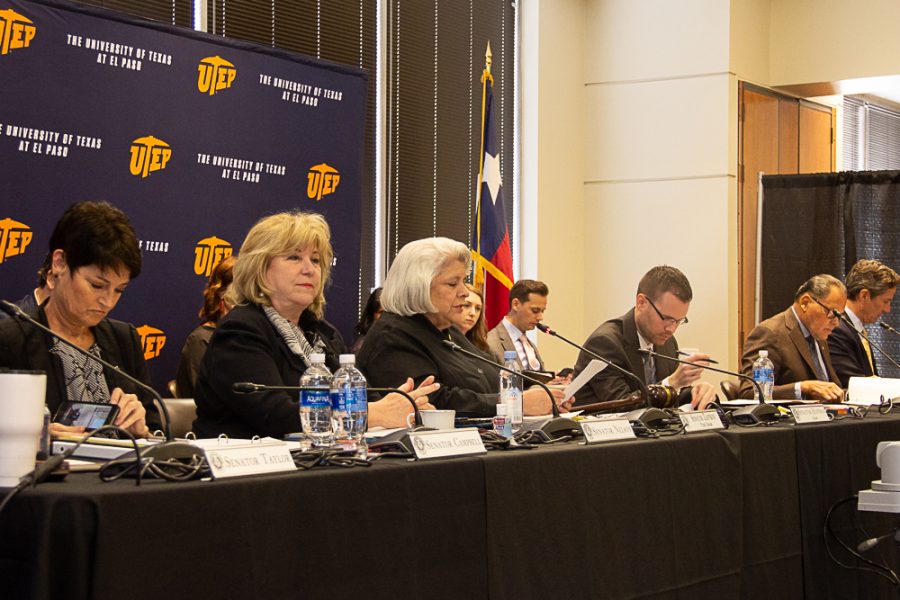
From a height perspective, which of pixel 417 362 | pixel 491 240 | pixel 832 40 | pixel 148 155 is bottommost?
pixel 417 362

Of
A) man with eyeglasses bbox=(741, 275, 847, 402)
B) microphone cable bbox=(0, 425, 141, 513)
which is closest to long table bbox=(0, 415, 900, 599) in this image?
microphone cable bbox=(0, 425, 141, 513)

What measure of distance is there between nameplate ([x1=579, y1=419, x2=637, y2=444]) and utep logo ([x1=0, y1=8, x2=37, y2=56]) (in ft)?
8.83

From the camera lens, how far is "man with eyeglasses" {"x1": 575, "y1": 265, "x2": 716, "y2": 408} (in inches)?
153

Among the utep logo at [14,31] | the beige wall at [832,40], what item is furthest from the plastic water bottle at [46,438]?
the beige wall at [832,40]

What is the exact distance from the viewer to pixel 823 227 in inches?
282

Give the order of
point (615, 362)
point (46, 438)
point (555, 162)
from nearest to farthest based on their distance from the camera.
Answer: point (46, 438) → point (615, 362) → point (555, 162)

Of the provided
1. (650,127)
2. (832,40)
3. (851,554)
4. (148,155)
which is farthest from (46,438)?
(832,40)

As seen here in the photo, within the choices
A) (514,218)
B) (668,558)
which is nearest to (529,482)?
(668,558)

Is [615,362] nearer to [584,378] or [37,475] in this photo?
[584,378]

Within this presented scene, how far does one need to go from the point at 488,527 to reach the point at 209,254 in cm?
298

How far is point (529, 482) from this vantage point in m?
2.08

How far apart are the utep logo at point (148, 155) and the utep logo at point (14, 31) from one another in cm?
57

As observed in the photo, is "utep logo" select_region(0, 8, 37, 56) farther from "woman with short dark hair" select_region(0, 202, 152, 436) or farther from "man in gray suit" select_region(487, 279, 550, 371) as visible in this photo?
"man in gray suit" select_region(487, 279, 550, 371)

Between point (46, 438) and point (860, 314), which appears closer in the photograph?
point (46, 438)
